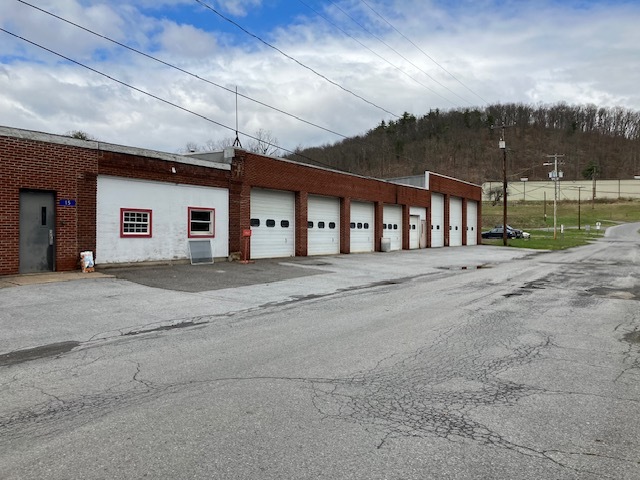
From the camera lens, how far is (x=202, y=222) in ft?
63.6

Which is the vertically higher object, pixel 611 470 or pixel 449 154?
pixel 449 154

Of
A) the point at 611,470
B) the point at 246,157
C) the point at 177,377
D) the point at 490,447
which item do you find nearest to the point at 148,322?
the point at 177,377

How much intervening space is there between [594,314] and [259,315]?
6807mm

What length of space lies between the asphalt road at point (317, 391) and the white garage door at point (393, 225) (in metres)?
22.3

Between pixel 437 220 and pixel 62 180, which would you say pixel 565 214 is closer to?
pixel 437 220

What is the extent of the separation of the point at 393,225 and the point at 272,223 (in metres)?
13.1

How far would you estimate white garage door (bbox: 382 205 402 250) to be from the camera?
3303 centimetres

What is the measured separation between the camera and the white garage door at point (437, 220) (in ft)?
129

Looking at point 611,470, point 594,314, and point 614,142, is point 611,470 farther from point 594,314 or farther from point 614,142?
point 614,142

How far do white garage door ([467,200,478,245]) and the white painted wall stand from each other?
3127cm

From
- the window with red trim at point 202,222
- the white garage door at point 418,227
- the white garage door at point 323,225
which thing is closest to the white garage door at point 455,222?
the white garage door at point 418,227

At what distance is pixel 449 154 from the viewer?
96.9m

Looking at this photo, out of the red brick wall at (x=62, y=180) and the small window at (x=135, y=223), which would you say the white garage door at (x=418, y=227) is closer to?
the small window at (x=135, y=223)

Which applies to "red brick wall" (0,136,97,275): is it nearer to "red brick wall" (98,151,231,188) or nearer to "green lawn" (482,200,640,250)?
"red brick wall" (98,151,231,188)
